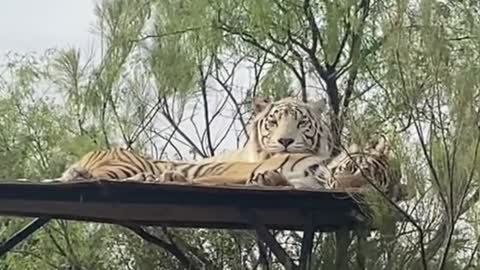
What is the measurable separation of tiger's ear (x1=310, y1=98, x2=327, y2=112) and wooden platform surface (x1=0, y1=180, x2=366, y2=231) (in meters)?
0.56

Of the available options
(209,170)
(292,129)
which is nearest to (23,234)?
(209,170)

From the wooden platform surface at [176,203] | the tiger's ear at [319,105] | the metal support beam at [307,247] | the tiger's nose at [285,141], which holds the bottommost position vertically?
the metal support beam at [307,247]

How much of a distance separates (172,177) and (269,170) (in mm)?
416

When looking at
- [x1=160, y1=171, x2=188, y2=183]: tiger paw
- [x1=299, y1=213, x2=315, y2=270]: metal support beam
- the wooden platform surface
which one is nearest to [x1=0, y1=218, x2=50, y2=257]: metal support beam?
the wooden platform surface

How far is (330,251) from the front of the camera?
17.7 ft

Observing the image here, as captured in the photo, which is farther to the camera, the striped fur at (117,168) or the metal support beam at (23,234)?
the metal support beam at (23,234)

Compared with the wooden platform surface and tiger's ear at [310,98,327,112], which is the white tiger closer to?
tiger's ear at [310,98,327,112]

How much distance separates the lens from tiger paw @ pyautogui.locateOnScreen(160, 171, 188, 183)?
5.10 meters

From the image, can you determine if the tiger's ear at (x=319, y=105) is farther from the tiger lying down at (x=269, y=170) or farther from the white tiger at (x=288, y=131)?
the tiger lying down at (x=269, y=170)

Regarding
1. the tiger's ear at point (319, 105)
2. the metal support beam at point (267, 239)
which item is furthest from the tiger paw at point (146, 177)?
the tiger's ear at point (319, 105)

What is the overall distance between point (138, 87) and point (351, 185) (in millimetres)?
2236

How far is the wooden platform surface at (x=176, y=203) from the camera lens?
4797mm

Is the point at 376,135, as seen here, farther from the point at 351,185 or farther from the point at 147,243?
the point at 147,243

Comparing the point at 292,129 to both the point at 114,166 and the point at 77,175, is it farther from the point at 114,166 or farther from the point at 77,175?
the point at 77,175
